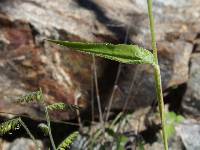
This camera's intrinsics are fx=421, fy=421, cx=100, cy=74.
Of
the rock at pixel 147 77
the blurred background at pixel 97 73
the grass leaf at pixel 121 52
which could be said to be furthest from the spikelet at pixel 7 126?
the rock at pixel 147 77

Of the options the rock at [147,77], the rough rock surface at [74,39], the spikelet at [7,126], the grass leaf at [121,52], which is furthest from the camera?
the rock at [147,77]

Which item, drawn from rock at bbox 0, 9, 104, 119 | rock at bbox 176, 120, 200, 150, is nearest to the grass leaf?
rock at bbox 0, 9, 104, 119

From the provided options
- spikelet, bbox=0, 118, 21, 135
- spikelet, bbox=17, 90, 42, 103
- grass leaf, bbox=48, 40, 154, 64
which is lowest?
spikelet, bbox=0, 118, 21, 135

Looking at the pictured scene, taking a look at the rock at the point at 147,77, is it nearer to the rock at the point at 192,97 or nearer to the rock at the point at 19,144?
the rock at the point at 192,97

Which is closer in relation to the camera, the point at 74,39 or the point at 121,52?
the point at 121,52

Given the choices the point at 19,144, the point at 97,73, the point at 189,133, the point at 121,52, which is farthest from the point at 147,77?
the point at 121,52

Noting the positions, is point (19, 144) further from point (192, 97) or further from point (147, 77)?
point (192, 97)

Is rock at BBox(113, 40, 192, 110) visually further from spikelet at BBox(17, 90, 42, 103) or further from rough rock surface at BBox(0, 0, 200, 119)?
spikelet at BBox(17, 90, 42, 103)
